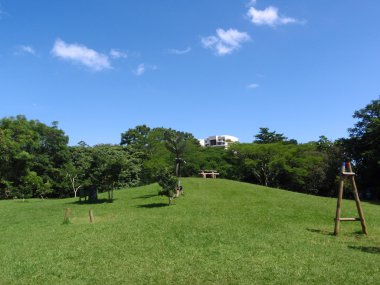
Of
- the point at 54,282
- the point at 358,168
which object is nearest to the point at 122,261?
the point at 54,282

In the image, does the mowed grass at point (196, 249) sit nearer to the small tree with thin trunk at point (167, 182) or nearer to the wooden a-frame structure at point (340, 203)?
the wooden a-frame structure at point (340, 203)

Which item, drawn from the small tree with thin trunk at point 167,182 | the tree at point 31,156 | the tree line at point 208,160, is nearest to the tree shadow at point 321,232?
the small tree with thin trunk at point 167,182

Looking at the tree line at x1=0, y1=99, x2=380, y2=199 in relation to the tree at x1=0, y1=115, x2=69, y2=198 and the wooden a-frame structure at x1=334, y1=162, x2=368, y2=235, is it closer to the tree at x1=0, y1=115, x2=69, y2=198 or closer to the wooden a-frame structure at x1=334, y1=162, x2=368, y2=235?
the tree at x1=0, y1=115, x2=69, y2=198

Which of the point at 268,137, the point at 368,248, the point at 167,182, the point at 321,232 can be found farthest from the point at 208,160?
the point at 368,248

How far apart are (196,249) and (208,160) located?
198 ft

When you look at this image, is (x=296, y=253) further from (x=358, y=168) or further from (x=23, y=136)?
(x=23, y=136)

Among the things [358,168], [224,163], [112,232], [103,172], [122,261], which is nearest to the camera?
[122,261]

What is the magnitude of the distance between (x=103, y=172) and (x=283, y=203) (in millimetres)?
16317

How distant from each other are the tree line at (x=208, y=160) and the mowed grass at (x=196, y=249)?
916 inches

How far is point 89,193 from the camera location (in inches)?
1476

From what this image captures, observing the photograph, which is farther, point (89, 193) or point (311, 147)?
point (311, 147)

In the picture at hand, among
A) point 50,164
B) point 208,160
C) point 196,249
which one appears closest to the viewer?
point 196,249

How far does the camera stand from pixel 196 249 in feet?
44.3

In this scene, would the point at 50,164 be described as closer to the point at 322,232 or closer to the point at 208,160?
the point at 208,160
